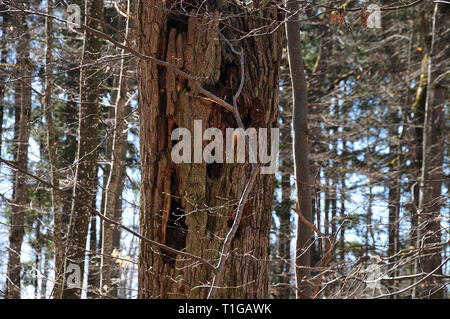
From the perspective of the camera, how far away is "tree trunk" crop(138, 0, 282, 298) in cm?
314

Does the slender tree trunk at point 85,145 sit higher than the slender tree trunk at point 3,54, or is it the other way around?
the slender tree trunk at point 3,54

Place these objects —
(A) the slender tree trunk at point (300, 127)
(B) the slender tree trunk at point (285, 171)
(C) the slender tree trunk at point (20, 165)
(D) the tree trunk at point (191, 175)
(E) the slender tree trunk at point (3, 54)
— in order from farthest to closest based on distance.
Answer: (B) the slender tree trunk at point (285, 171)
(C) the slender tree trunk at point (20, 165)
(E) the slender tree trunk at point (3, 54)
(A) the slender tree trunk at point (300, 127)
(D) the tree trunk at point (191, 175)

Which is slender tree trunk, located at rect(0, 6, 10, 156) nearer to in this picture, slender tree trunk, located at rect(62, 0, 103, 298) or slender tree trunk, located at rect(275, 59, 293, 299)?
slender tree trunk, located at rect(62, 0, 103, 298)

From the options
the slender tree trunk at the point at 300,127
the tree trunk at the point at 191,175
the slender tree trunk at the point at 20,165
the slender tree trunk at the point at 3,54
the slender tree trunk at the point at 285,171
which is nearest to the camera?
the tree trunk at the point at 191,175

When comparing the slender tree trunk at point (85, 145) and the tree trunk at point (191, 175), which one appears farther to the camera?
the slender tree trunk at point (85, 145)

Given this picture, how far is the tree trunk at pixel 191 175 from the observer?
3.14 meters

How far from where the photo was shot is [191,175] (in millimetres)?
3154

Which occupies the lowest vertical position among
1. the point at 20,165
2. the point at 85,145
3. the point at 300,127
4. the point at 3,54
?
the point at 300,127

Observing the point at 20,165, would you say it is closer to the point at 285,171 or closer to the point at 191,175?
the point at 285,171

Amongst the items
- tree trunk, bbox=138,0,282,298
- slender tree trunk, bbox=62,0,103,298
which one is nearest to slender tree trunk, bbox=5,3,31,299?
slender tree trunk, bbox=62,0,103,298

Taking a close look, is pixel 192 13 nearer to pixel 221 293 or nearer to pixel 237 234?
pixel 237 234

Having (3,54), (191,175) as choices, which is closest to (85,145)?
(191,175)

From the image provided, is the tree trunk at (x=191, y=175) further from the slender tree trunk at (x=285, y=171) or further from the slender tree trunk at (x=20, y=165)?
the slender tree trunk at (x=285, y=171)

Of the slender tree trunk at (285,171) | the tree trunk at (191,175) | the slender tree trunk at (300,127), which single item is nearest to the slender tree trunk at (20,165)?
the slender tree trunk at (300,127)
